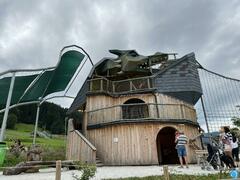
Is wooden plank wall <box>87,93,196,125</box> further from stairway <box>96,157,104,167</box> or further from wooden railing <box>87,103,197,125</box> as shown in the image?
stairway <box>96,157,104,167</box>

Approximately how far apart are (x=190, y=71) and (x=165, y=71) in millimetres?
1854

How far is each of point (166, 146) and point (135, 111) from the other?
4.85 metres

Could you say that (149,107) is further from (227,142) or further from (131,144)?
(227,142)

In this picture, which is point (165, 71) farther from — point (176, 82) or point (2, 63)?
point (2, 63)

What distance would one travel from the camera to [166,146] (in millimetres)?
16328

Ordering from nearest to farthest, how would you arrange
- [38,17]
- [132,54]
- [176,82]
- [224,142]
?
[224,142]
[38,17]
[176,82]
[132,54]

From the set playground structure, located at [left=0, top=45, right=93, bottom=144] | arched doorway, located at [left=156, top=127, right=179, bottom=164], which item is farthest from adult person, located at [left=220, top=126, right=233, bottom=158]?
playground structure, located at [left=0, top=45, right=93, bottom=144]

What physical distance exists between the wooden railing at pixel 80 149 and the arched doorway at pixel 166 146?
5.87 metres

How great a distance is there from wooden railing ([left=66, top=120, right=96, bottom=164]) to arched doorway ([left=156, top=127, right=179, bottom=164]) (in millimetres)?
5873

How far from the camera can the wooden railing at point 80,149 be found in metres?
12.2

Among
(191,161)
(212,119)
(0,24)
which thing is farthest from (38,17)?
(212,119)

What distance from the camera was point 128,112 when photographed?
44.2ft

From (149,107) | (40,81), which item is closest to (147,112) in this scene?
(149,107)

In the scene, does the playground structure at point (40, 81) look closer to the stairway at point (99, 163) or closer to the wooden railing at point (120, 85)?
the wooden railing at point (120, 85)
